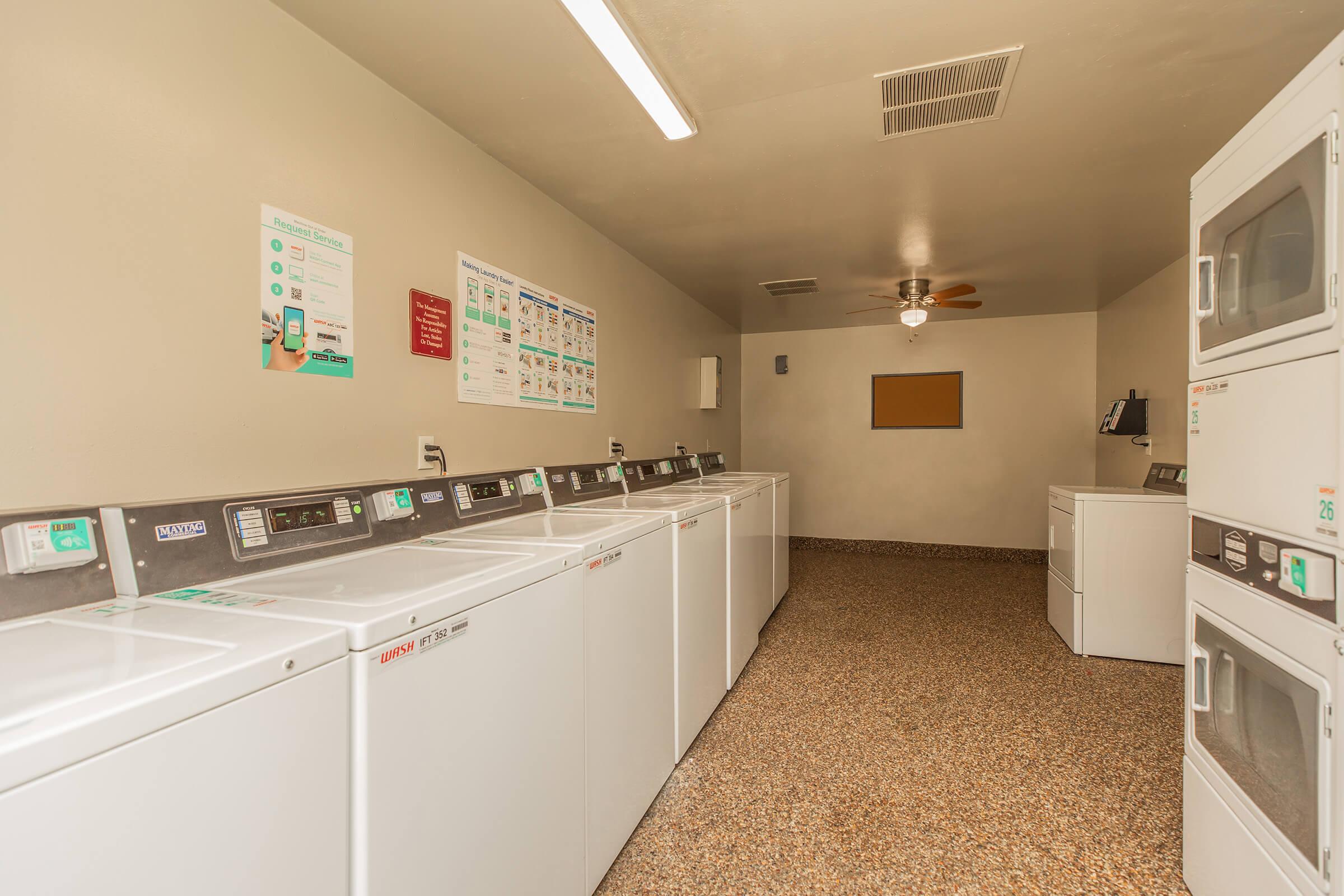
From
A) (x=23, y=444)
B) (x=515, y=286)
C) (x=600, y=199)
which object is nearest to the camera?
(x=23, y=444)

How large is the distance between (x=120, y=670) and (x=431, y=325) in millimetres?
1580

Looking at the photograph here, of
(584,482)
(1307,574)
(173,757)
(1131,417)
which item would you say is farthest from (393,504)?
(1131,417)

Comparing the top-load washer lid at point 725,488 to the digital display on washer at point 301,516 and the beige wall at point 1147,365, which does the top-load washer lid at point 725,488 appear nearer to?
the digital display on washer at point 301,516

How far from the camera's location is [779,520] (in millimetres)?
3957

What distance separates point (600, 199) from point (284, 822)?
273 cm

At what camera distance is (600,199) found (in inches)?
112

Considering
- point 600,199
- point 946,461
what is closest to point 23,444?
point 600,199

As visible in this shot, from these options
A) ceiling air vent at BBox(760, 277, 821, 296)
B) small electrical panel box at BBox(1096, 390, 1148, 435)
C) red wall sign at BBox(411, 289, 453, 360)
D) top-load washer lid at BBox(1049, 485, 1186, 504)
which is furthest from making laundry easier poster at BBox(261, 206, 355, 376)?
small electrical panel box at BBox(1096, 390, 1148, 435)

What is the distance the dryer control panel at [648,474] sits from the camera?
10.9 ft

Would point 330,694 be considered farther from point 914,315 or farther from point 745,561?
point 914,315

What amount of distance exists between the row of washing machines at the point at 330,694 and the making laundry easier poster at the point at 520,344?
567mm

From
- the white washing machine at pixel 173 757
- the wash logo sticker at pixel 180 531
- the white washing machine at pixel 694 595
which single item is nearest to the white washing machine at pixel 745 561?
the white washing machine at pixel 694 595

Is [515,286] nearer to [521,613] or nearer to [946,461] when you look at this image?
[521,613]

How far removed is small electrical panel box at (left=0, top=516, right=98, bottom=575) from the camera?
3.16ft
